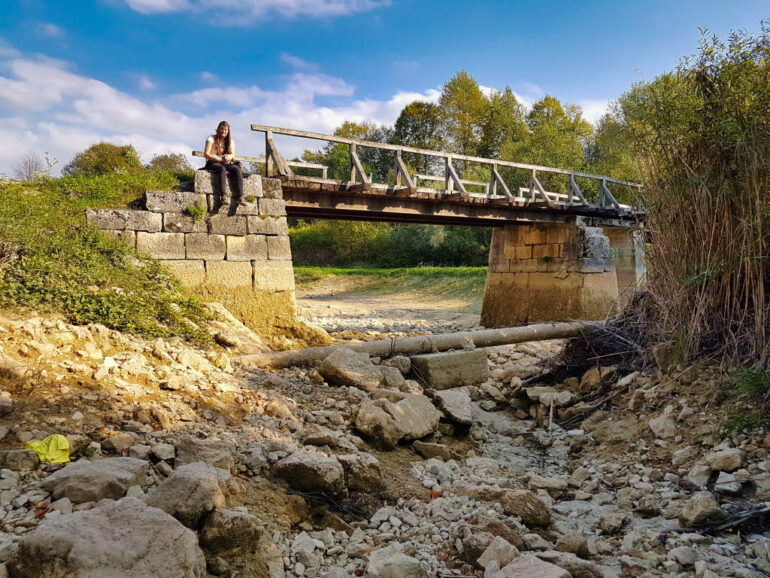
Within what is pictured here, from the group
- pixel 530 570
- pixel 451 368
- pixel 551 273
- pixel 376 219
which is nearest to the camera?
pixel 530 570

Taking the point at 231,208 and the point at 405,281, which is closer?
the point at 231,208

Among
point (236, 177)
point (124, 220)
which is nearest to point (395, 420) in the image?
point (236, 177)

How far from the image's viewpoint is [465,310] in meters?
19.4

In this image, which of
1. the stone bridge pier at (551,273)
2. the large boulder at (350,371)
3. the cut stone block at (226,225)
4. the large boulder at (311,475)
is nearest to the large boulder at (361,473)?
the large boulder at (311,475)

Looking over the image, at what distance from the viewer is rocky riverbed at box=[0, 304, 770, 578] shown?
7.61ft

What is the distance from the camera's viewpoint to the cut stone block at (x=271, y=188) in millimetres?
7562

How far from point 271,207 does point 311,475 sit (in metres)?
5.29

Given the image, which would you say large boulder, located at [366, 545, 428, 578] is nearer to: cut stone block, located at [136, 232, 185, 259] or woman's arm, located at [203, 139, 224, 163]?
cut stone block, located at [136, 232, 185, 259]

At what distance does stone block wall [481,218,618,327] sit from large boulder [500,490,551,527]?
935 cm

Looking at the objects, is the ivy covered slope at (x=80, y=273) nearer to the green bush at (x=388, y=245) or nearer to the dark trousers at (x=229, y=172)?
the dark trousers at (x=229, y=172)

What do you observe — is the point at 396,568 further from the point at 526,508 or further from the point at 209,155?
the point at 209,155

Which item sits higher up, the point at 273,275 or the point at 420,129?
the point at 420,129

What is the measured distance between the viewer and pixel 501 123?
3778cm

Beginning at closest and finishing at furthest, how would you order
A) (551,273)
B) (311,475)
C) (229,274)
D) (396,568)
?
1. (396,568)
2. (311,475)
3. (229,274)
4. (551,273)
